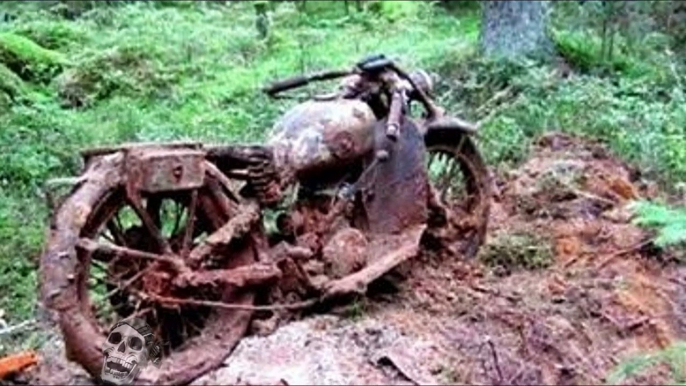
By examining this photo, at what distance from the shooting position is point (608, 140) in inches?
341

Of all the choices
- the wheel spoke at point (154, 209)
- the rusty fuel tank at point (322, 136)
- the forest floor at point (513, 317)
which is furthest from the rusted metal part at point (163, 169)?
the forest floor at point (513, 317)

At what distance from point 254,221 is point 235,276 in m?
0.28

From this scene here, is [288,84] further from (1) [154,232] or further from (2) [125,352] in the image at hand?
(2) [125,352]

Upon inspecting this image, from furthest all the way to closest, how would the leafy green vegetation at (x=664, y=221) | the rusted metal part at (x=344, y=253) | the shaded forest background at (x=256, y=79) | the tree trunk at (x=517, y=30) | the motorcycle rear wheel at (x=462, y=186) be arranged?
the tree trunk at (x=517, y=30) < the shaded forest background at (x=256, y=79) < the motorcycle rear wheel at (x=462, y=186) < the leafy green vegetation at (x=664, y=221) < the rusted metal part at (x=344, y=253)

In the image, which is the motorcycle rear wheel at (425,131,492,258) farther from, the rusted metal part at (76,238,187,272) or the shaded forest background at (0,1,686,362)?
the rusted metal part at (76,238,187,272)

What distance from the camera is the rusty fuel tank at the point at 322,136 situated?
5707 millimetres

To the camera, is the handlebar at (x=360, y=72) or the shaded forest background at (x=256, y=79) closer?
the handlebar at (x=360, y=72)

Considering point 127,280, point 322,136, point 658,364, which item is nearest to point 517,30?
point 322,136

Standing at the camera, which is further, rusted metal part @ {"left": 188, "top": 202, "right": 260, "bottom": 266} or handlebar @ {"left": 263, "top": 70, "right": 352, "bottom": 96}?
handlebar @ {"left": 263, "top": 70, "right": 352, "bottom": 96}

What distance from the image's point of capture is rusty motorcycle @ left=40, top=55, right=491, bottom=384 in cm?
489

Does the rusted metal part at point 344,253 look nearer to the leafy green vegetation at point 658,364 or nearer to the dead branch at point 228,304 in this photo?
the dead branch at point 228,304

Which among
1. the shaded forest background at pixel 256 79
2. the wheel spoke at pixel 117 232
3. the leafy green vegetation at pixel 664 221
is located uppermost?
the wheel spoke at pixel 117 232

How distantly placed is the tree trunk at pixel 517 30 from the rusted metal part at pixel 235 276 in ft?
22.9

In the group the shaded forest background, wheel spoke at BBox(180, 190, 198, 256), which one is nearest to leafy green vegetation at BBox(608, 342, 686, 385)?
the shaded forest background
